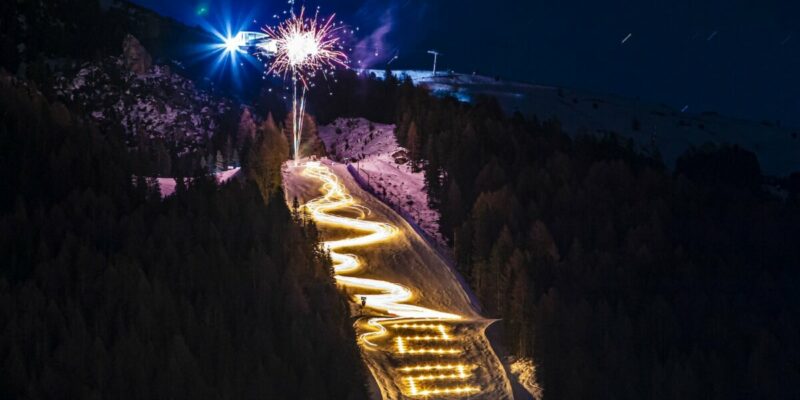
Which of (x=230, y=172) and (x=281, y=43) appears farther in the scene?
(x=230, y=172)

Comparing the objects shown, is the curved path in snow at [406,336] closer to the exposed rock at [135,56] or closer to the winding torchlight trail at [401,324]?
the winding torchlight trail at [401,324]

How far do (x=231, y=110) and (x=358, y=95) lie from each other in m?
15.7

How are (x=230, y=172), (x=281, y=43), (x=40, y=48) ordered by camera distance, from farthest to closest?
(x=40, y=48), (x=230, y=172), (x=281, y=43)

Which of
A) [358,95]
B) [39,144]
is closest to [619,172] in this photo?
[358,95]

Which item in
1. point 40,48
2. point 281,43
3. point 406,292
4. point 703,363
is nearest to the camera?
point 703,363

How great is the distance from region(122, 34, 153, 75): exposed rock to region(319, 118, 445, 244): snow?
28.5 m

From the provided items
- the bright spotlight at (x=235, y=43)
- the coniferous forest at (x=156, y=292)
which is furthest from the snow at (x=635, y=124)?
the coniferous forest at (x=156, y=292)

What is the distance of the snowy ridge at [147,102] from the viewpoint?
474ft

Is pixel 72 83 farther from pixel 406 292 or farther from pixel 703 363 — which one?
pixel 703 363

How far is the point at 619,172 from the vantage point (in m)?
120

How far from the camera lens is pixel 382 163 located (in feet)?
402

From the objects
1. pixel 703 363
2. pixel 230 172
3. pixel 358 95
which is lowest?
pixel 703 363

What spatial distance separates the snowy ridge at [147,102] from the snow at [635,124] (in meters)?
39.7

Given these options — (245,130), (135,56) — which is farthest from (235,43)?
(245,130)
